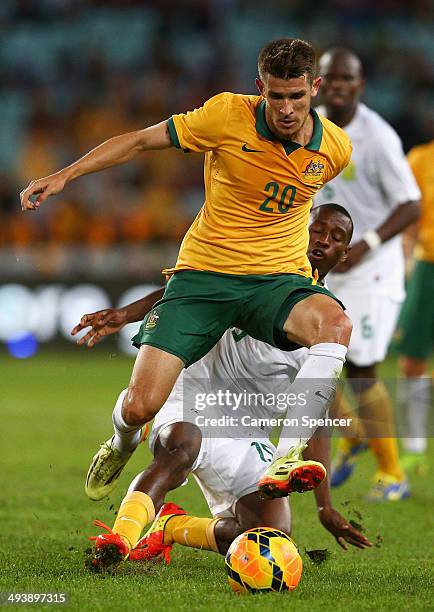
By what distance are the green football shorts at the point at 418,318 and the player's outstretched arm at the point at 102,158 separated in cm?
421

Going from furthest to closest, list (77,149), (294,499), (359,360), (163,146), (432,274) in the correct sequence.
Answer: (77,149), (432,274), (359,360), (294,499), (163,146)

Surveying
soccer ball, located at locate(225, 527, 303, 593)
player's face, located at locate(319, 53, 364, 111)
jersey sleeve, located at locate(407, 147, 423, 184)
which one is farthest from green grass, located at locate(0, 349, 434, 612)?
player's face, located at locate(319, 53, 364, 111)

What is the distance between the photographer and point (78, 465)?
26.8ft

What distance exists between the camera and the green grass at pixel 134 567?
4.26 metres

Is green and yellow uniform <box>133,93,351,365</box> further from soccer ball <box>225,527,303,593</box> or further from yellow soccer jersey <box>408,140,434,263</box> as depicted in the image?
yellow soccer jersey <box>408,140,434,263</box>

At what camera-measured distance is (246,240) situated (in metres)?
5.06


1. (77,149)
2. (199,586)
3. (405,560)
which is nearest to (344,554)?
(405,560)

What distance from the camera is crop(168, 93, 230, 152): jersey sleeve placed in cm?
495

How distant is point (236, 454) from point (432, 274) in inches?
167

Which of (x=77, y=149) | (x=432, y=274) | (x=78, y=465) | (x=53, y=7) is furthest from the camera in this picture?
(x=53, y=7)

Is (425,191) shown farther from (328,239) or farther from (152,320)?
(152,320)

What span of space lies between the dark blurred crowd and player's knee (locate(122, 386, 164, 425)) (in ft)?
34.8

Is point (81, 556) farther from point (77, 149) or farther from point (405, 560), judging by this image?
point (77, 149)

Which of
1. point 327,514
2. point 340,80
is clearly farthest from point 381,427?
point 327,514
